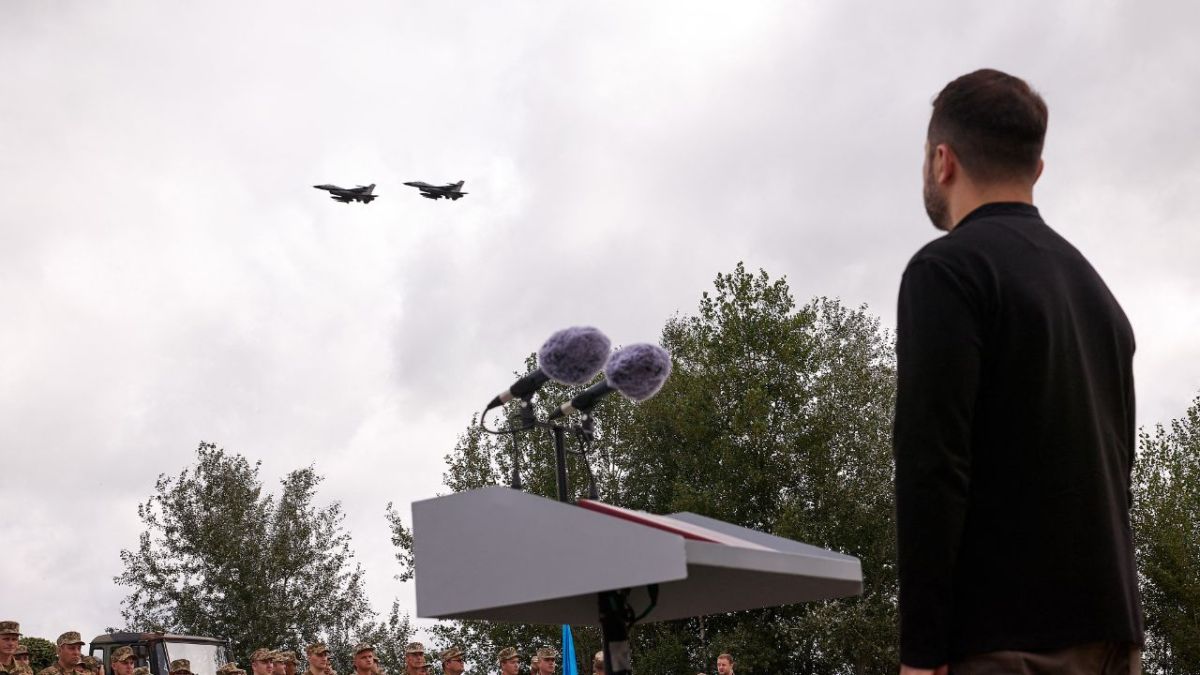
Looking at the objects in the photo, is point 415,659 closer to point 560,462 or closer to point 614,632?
point 560,462

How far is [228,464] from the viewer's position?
161ft

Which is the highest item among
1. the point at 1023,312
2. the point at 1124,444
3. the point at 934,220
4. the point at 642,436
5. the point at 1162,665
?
the point at 642,436

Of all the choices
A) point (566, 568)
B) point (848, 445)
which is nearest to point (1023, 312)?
point (566, 568)

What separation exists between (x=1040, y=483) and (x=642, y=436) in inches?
1638

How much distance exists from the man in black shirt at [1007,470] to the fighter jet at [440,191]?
9976mm

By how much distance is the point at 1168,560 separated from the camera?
37.8 m

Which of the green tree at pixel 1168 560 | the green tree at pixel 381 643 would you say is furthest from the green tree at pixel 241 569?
the green tree at pixel 1168 560

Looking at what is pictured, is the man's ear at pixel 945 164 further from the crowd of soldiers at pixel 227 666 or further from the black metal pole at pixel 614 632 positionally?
the crowd of soldiers at pixel 227 666

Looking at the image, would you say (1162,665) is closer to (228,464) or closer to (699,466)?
(699,466)

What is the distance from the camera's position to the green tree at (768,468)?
121ft

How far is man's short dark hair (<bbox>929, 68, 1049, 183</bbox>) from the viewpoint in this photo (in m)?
2.62

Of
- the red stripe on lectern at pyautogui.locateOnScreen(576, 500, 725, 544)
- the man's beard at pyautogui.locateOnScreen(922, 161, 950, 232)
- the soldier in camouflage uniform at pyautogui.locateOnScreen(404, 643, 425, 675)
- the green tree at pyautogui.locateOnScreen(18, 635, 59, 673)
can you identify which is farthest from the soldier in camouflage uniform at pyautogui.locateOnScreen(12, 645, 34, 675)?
the man's beard at pyautogui.locateOnScreen(922, 161, 950, 232)

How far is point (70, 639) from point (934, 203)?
14.9 m

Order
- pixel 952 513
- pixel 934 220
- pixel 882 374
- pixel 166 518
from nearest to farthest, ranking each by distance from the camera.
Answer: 1. pixel 952 513
2. pixel 934 220
3. pixel 882 374
4. pixel 166 518
